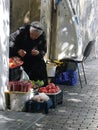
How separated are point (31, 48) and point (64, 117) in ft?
7.16

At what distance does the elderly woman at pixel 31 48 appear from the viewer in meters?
9.11

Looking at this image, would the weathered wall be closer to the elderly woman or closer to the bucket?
the elderly woman

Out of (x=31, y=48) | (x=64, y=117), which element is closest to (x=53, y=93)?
(x=64, y=117)

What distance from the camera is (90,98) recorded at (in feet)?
31.2

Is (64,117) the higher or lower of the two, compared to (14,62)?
lower

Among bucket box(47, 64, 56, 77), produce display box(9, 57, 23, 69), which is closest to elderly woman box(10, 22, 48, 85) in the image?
produce display box(9, 57, 23, 69)

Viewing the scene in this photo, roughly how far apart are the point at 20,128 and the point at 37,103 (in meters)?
1.18

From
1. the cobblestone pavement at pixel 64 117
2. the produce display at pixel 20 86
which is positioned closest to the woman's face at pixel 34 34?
the produce display at pixel 20 86

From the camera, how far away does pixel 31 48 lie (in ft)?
30.7

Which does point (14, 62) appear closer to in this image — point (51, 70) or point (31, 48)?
point (31, 48)

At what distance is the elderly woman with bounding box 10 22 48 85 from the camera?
9109 millimetres

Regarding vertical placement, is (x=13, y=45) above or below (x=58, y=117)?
above

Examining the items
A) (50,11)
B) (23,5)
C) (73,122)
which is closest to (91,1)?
(50,11)

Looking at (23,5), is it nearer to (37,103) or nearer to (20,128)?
(37,103)
